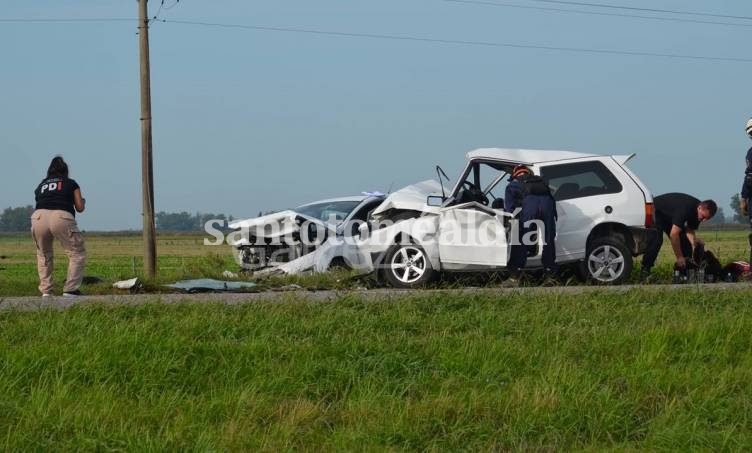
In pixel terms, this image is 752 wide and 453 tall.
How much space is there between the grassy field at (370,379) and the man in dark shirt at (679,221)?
16.4 feet

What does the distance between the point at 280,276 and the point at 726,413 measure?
9.37 meters

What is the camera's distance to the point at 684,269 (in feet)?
50.7

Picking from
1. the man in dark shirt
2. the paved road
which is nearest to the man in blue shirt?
the paved road

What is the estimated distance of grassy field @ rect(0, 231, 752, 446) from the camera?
704cm

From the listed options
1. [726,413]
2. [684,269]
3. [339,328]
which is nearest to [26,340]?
[339,328]

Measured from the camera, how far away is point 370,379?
26.7 ft

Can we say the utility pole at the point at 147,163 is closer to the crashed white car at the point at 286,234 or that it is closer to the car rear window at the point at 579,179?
the crashed white car at the point at 286,234

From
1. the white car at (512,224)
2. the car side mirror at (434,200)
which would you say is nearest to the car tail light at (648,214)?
the white car at (512,224)

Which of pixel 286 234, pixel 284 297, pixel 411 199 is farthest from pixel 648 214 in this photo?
pixel 286 234

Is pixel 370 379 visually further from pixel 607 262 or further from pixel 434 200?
pixel 607 262

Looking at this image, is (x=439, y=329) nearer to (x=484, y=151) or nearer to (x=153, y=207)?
(x=484, y=151)

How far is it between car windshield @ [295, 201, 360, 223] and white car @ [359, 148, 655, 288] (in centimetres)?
355

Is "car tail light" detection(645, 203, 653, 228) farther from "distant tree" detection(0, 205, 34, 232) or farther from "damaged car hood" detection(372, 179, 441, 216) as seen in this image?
"distant tree" detection(0, 205, 34, 232)

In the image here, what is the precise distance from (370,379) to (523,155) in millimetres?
7667
